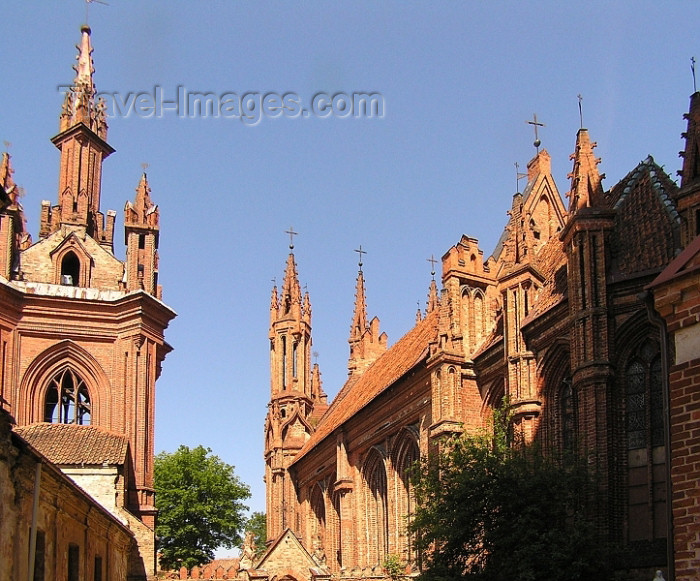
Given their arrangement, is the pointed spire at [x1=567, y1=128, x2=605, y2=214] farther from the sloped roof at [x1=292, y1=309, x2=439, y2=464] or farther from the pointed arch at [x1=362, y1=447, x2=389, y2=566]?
the pointed arch at [x1=362, y1=447, x2=389, y2=566]

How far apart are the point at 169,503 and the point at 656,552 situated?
48.9 m

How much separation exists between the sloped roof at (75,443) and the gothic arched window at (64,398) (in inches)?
65.5

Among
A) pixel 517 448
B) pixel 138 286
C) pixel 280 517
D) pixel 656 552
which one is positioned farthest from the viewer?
pixel 280 517

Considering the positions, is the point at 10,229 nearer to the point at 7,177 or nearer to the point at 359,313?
the point at 7,177

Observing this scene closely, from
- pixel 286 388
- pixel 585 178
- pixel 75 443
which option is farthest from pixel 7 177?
pixel 585 178

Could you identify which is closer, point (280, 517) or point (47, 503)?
point (47, 503)

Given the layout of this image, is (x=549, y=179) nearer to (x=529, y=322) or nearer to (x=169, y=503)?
(x=529, y=322)

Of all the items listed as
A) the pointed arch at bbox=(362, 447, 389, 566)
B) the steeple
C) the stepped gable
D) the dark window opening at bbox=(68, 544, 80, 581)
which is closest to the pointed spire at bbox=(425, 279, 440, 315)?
the pointed arch at bbox=(362, 447, 389, 566)

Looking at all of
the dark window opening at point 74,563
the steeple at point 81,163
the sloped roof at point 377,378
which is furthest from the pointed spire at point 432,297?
the dark window opening at point 74,563

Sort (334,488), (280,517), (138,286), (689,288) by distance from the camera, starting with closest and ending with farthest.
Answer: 1. (689,288)
2. (138,286)
3. (334,488)
4. (280,517)

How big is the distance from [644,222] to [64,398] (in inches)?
1082

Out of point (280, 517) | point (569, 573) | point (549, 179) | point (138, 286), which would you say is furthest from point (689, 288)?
point (280, 517)

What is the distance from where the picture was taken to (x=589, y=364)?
29328mm

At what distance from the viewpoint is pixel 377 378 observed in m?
56.2
